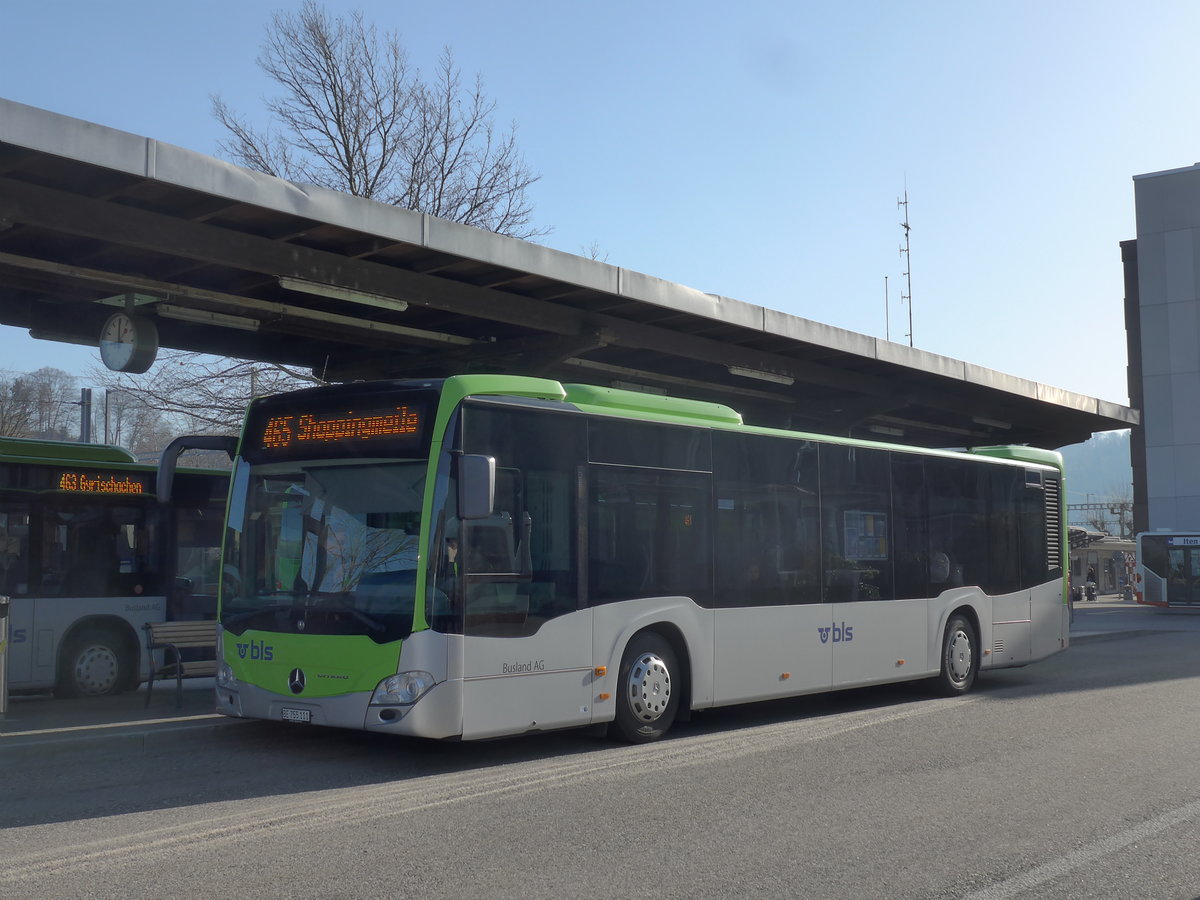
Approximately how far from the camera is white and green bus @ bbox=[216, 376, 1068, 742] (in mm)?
8820

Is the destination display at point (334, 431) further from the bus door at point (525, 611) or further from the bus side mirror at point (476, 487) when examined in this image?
the bus door at point (525, 611)

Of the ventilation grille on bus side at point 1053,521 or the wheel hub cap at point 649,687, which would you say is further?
the ventilation grille on bus side at point 1053,521

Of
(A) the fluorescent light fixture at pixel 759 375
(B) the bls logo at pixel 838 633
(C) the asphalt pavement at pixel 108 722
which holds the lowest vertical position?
(C) the asphalt pavement at pixel 108 722

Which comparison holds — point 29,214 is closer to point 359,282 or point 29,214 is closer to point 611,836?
point 359,282

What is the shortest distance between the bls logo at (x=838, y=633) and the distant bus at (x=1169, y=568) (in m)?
34.6

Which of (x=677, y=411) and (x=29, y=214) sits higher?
(x=29, y=214)

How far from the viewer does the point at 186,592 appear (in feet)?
49.8

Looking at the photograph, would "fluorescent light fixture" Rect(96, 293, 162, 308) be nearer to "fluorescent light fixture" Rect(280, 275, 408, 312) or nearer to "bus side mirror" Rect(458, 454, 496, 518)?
"fluorescent light fixture" Rect(280, 275, 408, 312)

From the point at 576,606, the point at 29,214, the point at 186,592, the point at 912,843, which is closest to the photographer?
the point at 912,843

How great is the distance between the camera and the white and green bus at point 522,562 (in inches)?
347

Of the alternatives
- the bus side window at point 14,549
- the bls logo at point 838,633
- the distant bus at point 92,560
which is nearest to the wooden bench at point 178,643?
the distant bus at point 92,560

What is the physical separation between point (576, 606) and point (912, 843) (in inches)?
149

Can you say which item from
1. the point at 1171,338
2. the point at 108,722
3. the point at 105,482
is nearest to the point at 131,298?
the point at 105,482

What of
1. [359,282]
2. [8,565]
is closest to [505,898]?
[359,282]
